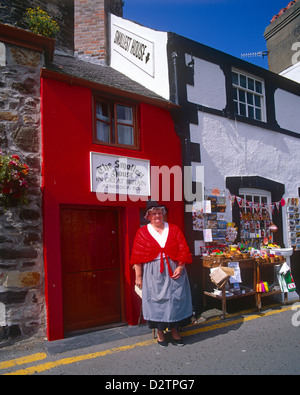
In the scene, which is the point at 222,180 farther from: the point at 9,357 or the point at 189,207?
the point at 9,357

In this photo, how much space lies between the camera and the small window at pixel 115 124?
226 inches

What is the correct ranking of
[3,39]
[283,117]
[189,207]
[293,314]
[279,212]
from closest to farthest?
[3,39], [293,314], [189,207], [279,212], [283,117]

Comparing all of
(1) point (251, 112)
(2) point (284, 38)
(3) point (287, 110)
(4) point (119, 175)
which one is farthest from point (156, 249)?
(2) point (284, 38)

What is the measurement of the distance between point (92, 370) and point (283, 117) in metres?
8.17

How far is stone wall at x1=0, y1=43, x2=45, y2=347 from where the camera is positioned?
449 centimetres

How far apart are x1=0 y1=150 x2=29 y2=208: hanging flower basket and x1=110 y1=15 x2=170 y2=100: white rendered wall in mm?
3781

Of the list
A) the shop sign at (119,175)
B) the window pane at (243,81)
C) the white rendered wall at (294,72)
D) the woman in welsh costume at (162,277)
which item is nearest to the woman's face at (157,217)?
the woman in welsh costume at (162,277)

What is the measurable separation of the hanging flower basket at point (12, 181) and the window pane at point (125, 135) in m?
2.06

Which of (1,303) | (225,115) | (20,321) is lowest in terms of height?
(20,321)

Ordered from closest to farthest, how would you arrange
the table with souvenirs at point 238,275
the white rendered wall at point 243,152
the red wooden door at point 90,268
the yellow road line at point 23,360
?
1. the yellow road line at point 23,360
2. the red wooden door at point 90,268
3. the table with souvenirs at point 238,275
4. the white rendered wall at point 243,152

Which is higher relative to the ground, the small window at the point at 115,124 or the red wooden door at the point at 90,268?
the small window at the point at 115,124

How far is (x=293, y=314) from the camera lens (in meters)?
5.84

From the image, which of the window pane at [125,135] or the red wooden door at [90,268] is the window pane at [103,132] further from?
the red wooden door at [90,268]

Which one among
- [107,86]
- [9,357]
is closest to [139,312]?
[9,357]
